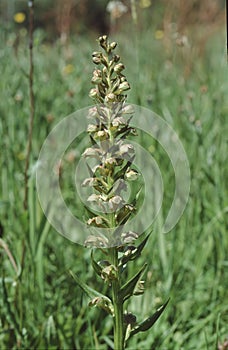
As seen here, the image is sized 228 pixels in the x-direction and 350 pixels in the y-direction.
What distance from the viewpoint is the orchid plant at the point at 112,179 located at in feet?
2.35

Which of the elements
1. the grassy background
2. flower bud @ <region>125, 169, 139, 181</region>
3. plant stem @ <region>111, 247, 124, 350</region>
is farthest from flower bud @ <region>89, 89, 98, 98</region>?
the grassy background

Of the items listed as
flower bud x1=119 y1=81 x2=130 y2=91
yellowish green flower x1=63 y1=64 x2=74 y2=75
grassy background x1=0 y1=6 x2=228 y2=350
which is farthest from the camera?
yellowish green flower x1=63 y1=64 x2=74 y2=75

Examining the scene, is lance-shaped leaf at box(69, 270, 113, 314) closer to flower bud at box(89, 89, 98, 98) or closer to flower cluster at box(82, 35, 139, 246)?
flower cluster at box(82, 35, 139, 246)

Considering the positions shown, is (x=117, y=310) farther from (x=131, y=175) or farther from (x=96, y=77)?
(x=96, y=77)

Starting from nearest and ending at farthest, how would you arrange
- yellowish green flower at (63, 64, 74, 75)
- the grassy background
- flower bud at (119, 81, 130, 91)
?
flower bud at (119, 81, 130, 91) < the grassy background < yellowish green flower at (63, 64, 74, 75)

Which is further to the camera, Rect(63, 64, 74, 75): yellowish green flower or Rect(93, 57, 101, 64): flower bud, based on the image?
Rect(63, 64, 74, 75): yellowish green flower

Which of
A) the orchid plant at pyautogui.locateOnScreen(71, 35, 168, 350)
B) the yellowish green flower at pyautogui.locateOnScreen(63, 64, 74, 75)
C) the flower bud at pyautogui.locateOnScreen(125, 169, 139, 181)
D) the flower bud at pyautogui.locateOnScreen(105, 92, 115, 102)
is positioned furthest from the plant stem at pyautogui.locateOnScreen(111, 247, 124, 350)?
the yellowish green flower at pyautogui.locateOnScreen(63, 64, 74, 75)

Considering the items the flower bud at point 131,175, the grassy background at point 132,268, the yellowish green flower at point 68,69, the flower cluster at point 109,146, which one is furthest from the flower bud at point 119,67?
the yellowish green flower at point 68,69

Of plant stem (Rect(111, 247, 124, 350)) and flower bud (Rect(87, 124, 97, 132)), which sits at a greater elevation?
flower bud (Rect(87, 124, 97, 132))

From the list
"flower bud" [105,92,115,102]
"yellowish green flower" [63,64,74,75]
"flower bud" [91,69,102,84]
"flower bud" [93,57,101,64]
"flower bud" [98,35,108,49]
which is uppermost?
"yellowish green flower" [63,64,74,75]

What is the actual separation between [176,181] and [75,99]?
954 millimetres

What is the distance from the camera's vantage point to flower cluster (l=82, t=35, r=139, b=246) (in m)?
0.72

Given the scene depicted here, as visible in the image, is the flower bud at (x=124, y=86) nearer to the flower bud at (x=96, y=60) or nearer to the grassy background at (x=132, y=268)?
the flower bud at (x=96, y=60)

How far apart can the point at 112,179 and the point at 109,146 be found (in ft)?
0.15
